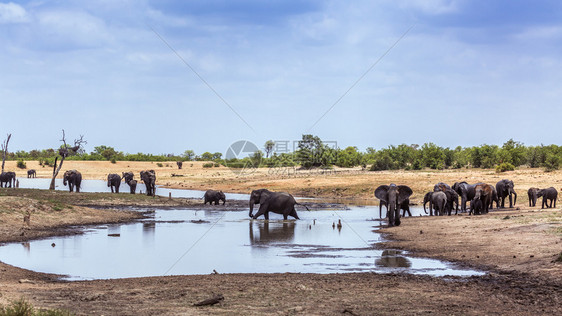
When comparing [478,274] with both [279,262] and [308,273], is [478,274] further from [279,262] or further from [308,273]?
[279,262]

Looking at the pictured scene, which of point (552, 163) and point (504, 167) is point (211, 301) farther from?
point (552, 163)

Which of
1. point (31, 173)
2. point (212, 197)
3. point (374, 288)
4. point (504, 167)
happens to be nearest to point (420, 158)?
point (504, 167)

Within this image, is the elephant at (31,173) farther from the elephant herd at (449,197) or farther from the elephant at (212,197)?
the elephant herd at (449,197)

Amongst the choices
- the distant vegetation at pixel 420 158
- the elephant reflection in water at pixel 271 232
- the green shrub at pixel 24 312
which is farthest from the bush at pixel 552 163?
the green shrub at pixel 24 312

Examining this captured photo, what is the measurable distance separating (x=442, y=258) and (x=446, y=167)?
2591 inches

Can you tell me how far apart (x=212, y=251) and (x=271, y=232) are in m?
6.65

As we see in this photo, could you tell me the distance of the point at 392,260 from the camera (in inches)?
685

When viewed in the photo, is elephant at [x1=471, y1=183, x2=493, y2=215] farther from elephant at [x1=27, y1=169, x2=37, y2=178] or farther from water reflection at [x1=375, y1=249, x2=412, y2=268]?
elephant at [x1=27, y1=169, x2=37, y2=178]

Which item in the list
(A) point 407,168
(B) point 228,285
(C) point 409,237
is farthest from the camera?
(A) point 407,168

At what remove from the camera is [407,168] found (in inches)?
3162

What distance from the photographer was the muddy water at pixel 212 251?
16.5 metres

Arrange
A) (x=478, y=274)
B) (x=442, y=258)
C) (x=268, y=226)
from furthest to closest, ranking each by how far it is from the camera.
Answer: (x=268, y=226), (x=442, y=258), (x=478, y=274)

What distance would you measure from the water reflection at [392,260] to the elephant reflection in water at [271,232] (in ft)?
18.9

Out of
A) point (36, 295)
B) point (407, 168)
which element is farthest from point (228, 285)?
point (407, 168)
